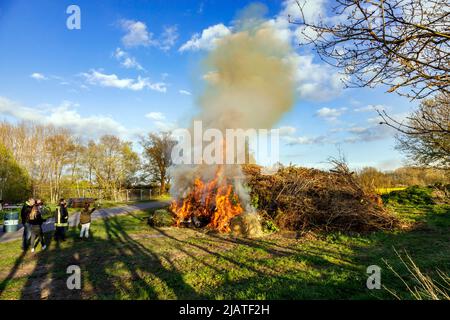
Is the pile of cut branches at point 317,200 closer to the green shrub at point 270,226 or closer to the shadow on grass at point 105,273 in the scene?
the green shrub at point 270,226

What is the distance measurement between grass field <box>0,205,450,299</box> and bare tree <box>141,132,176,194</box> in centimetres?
3703

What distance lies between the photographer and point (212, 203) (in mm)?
14828

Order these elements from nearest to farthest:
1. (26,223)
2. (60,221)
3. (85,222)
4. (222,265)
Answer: (222,265)
(26,223)
(60,221)
(85,222)

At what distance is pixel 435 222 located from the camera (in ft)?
43.9

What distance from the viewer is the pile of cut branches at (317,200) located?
40.4 feet

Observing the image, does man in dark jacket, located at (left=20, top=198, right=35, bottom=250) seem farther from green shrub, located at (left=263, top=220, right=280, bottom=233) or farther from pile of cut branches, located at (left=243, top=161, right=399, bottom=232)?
pile of cut branches, located at (left=243, top=161, right=399, bottom=232)

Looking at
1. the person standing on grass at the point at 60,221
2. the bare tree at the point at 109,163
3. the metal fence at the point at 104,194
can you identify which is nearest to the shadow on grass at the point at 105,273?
the person standing on grass at the point at 60,221

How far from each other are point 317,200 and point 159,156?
126 feet

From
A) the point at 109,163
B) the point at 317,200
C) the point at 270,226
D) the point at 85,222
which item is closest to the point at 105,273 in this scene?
the point at 85,222

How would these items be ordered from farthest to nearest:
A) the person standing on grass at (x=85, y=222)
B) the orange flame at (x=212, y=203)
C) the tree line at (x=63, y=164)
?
the tree line at (x=63, y=164) < the orange flame at (x=212, y=203) < the person standing on grass at (x=85, y=222)

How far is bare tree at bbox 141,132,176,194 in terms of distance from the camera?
1911 inches

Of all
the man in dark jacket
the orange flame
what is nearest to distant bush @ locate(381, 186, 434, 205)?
the orange flame

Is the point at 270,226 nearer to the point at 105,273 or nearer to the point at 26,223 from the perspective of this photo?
the point at 105,273

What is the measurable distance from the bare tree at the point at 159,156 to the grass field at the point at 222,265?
37.0 m
